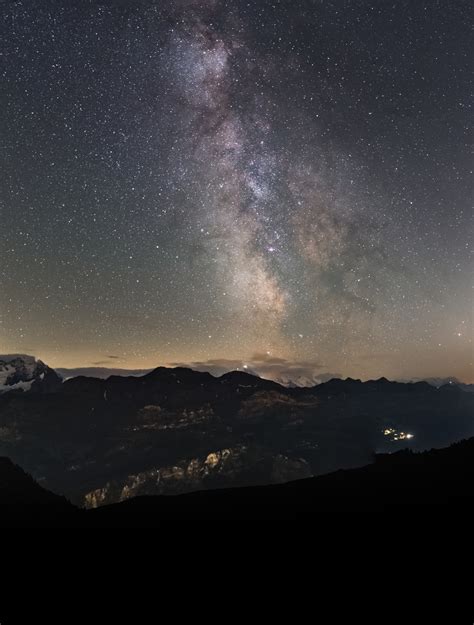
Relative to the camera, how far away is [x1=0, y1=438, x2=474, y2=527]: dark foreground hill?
125ft

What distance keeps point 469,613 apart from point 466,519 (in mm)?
12732

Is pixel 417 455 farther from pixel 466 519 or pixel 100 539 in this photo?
pixel 100 539

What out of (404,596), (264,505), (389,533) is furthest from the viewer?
(264,505)

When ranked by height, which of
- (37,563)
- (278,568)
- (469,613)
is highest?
(469,613)

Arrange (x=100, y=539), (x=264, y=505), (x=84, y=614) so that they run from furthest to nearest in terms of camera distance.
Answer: (x=264, y=505)
(x=100, y=539)
(x=84, y=614)

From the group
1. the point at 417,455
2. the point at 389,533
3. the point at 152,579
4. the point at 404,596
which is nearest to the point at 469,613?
the point at 404,596

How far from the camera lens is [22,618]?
83.3 ft

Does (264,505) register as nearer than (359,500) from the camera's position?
No

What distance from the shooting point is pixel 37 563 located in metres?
34.5

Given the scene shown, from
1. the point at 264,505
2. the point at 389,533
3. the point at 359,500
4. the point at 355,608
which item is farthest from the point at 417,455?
the point at 355,608

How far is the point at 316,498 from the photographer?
1729 inches

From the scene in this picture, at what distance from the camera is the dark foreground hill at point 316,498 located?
38.1 meters

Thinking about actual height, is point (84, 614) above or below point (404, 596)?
below

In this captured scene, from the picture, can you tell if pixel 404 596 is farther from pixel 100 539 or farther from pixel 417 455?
pixel 417 455
